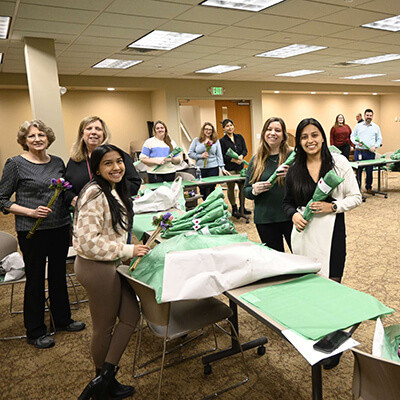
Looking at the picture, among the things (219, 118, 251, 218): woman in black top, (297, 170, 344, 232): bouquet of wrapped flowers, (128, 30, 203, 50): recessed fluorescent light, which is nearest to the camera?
(297, 170, 344, 232): bouquet of wrapped flowers

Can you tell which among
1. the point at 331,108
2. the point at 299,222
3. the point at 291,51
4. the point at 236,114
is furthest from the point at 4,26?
the point at 331,108

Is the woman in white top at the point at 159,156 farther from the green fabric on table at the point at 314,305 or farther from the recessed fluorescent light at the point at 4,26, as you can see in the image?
the green fabric on table at the point at 314,305

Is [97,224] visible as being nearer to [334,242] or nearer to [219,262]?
[219,262]

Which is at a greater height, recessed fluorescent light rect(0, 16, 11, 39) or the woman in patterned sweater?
recessed fluorescent light rect(0, 16, 11, 39)

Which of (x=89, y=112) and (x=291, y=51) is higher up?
(x=291, y=51)

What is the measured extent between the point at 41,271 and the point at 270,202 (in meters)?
Answer: 1.68

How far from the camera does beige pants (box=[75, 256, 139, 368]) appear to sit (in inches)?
78.6

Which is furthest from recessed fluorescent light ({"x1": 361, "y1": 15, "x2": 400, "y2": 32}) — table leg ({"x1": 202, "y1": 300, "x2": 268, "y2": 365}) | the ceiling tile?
table leg ({"x1": 202, "y1": 300, "x2": 268, "y2": 365})

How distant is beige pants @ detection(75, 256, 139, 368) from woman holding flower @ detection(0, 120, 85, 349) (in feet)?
2.50

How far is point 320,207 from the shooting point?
7.07ft

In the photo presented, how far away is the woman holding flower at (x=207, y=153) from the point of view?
20.3 feet

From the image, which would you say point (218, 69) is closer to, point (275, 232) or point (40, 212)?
point (275, 232)

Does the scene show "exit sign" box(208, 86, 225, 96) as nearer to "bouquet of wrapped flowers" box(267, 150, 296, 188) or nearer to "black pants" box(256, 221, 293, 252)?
"bouquet of wrapped flowers" box(267, 150, 296, 188)

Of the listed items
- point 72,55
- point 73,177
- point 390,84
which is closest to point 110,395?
point 73,177
